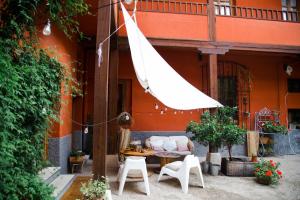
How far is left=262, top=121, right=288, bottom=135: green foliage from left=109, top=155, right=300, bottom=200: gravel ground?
7.07 feet

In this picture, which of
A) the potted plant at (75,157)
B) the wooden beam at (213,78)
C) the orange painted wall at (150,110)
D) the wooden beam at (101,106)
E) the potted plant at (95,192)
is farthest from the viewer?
the orange painted wall at (150,110)

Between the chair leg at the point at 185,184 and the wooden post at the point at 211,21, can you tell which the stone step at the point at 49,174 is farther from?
the wooden post at the point at 211,21

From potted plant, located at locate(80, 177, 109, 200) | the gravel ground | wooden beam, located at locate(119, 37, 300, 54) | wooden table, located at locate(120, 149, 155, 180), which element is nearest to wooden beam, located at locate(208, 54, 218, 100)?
wooden beam, located at locate(119, 37, 300, 54)

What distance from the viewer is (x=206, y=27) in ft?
20.2

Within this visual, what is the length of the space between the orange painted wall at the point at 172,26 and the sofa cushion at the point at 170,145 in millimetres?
2725

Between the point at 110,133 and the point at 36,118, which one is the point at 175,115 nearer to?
the point at 110,133

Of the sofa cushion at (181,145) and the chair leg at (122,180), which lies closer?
the chair leg at (122,180)

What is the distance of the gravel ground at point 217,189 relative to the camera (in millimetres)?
3887

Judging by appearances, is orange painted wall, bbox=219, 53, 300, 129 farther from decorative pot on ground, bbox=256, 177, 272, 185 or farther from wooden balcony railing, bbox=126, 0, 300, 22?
decorative pot on ground, bbox=256, 177, 272, 185

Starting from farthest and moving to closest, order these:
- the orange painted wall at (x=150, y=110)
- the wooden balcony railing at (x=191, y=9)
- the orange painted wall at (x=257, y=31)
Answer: the orange painted wall at (x=150, y=110) < the orange painted wall at (x=257, y=31) < the wooden balcony railing at (x=191, y=9)

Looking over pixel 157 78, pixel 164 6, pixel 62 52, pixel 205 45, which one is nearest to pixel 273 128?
pixel 205 45

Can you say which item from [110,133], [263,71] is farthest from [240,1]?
[110,133]

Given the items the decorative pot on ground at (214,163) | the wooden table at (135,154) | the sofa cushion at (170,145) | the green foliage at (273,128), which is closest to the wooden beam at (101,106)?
the wooden table at (135,154)

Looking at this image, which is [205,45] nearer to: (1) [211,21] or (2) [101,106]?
(1) [211,21]
